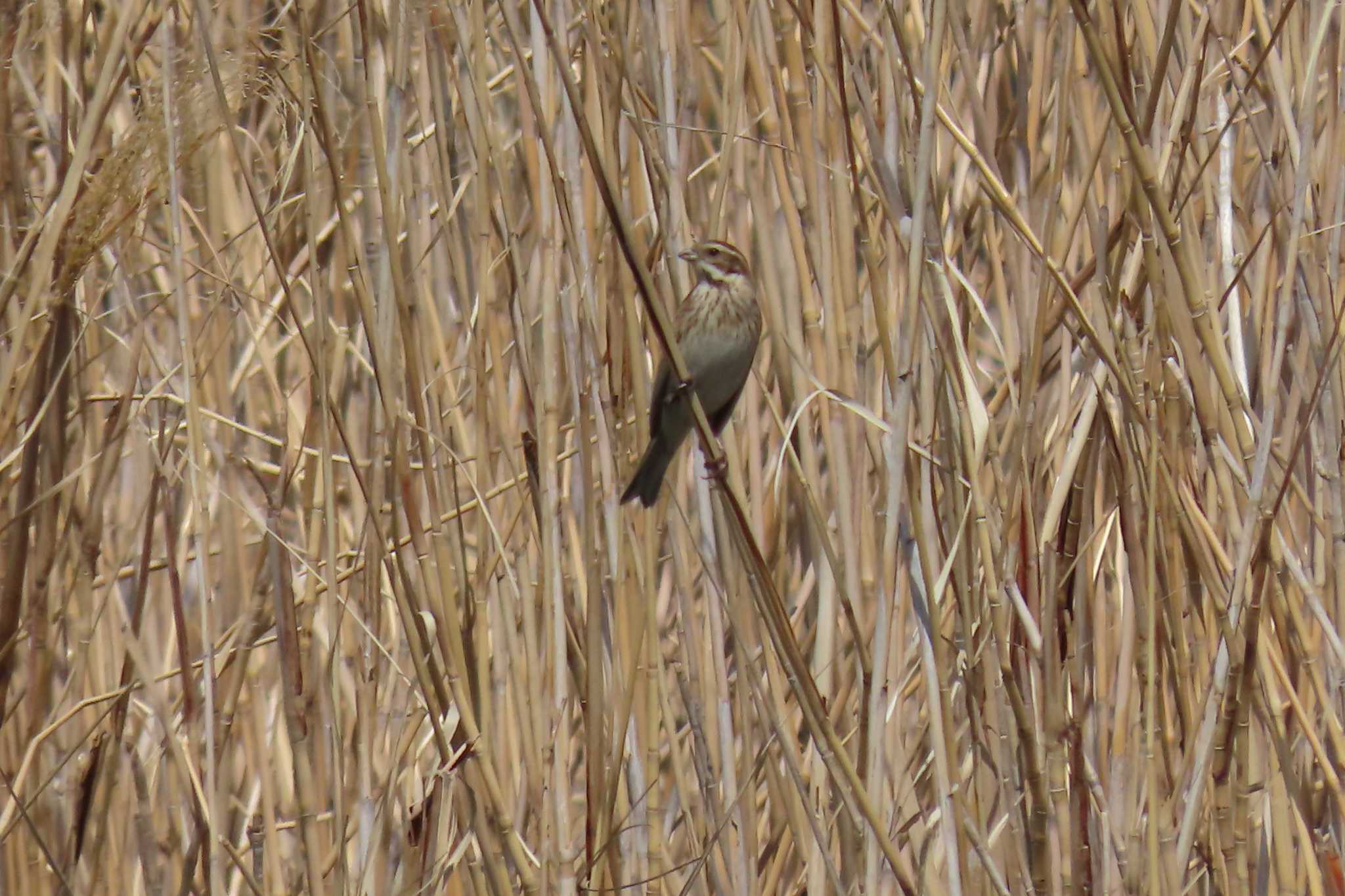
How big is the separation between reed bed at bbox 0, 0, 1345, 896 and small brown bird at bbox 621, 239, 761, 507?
0.07 m

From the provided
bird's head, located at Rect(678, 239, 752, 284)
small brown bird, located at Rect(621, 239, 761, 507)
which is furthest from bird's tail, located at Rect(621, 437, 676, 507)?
bird's head, located at Rect(678, 239, 752, 284)

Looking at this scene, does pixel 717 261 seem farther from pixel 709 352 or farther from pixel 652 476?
pixel 652 476

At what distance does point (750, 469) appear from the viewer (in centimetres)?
222

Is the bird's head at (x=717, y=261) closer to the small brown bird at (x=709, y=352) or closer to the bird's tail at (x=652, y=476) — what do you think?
the small brown bird at (x=709, y=352)

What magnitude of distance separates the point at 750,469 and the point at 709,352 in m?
0.43

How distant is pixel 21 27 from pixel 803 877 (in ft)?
5.19

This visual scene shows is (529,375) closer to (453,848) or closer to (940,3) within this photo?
(940,3)

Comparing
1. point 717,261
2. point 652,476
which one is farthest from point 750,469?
point 717,261

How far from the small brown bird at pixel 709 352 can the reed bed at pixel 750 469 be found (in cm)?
7

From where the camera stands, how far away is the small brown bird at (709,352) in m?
2.33

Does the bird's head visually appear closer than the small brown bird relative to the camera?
Yes

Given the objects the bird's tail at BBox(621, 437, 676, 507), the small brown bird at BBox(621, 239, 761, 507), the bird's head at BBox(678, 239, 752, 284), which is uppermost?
the bird's head at BBox(678, 239, 752, 284)

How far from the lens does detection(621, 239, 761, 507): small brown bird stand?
91.6 inches

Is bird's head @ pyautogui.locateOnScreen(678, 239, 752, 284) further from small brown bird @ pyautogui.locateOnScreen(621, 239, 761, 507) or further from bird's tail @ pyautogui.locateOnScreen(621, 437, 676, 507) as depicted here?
bird's tail @ pyautogui.locateOnScreen(621, 437, 676, 507)
